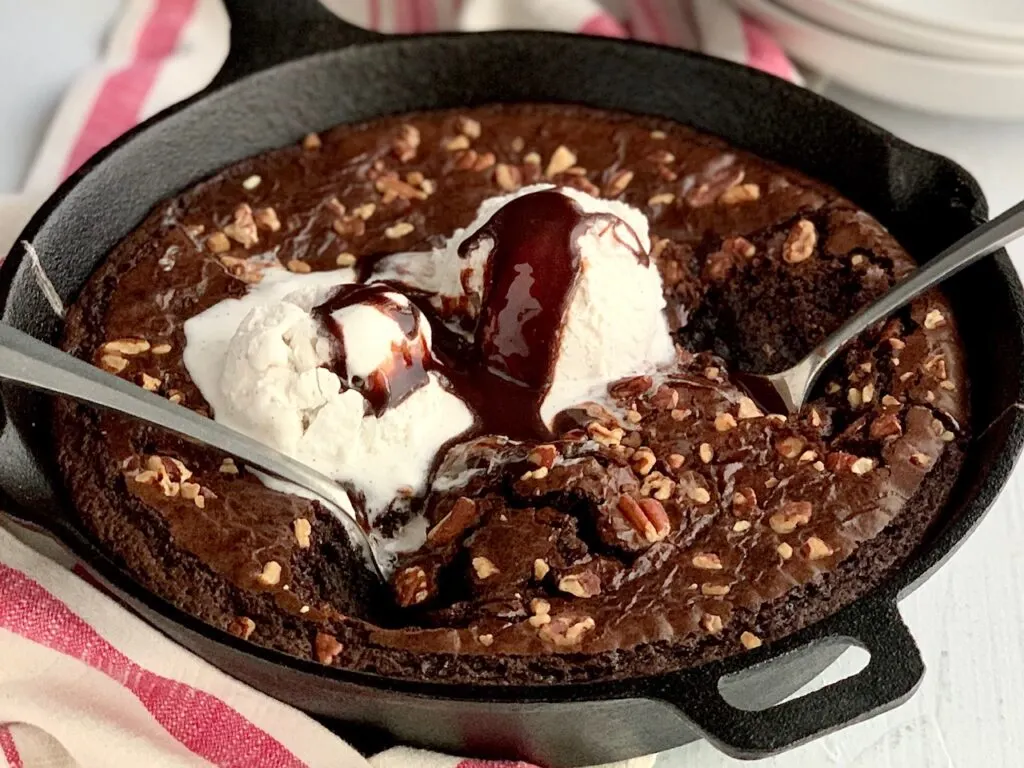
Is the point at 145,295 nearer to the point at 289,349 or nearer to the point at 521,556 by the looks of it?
the point at 289,349

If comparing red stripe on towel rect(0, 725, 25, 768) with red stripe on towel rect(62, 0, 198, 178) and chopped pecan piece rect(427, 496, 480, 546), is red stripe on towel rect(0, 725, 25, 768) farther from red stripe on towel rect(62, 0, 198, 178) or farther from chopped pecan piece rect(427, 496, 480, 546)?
red stripe on towel rect(62, 0, 198, 178)

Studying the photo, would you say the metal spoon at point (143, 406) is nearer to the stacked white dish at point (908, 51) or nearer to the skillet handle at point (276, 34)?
the skillet handle at point (276, 34)

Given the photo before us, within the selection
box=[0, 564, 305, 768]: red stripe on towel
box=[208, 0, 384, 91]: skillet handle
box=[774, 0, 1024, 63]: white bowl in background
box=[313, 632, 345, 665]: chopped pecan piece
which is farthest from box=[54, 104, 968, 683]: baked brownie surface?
box=[774, 0, 1024, 63]: white bowl in background

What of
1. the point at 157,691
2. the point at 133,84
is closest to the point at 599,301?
the point at 157,691

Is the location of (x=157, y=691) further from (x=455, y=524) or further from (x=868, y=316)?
(x=868, y=316)

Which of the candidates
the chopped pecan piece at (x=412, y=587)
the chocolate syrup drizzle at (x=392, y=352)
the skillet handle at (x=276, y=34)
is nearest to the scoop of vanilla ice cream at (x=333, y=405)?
the chocolate syrup drizzle at (x=392, y=352)

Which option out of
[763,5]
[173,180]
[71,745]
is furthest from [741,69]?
[71,745]
